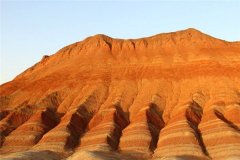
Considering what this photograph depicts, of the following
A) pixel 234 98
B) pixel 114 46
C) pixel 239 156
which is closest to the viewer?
pixel 239 156

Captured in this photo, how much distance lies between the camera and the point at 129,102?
108312 millimetres

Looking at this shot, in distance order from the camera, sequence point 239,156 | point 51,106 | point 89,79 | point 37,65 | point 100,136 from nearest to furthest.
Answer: point 239,156 < point 100,136 < point 51,106 < point 89,79 < point 37,65

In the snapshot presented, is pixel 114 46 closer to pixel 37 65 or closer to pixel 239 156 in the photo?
pixel 37 65

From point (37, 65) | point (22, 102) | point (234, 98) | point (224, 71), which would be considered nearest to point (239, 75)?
point (224, 71)

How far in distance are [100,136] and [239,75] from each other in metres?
37.0

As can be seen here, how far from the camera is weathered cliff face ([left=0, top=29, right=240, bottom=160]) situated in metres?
87.2

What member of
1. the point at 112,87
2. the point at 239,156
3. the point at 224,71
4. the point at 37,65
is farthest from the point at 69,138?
the point at 37,65

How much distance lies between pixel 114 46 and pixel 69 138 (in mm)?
45365

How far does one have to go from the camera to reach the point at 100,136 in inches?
3639

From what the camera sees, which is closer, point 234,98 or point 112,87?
point 234,98

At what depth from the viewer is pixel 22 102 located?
11469cm

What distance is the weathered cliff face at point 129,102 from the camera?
8725 centimetres

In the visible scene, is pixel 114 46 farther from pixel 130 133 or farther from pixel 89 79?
pixel 130 133

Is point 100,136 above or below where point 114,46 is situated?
below
